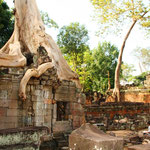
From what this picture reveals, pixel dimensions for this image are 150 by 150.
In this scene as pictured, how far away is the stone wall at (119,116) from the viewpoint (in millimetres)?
12234

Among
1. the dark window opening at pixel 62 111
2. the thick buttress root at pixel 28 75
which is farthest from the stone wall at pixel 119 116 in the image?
the thick buttress root at pixel 28 75

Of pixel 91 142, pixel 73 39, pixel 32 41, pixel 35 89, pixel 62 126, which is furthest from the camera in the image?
pixel 73 39

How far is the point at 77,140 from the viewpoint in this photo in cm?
367

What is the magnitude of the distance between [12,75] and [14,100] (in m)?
0.92

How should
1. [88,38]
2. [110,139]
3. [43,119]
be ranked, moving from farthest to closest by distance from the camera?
[88,38] < [43,119] < [110,139]

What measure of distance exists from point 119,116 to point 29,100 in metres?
8.75

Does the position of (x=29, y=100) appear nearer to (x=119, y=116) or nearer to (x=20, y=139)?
(x=20, y=139)

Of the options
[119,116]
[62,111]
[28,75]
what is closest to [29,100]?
[28,75]

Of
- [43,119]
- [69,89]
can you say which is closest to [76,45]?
[69,89]

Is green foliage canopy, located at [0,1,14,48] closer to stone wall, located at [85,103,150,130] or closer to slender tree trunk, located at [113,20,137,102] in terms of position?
stone wall, located at [85,103,150,130]

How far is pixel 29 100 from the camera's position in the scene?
727cm

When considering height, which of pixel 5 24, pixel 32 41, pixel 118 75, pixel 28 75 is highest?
pixel 5 24

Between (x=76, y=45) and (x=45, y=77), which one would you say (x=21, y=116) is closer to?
(x=45, y=77)

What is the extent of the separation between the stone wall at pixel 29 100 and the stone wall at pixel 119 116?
16.9ft
